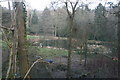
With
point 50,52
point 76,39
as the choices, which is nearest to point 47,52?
point 50,52

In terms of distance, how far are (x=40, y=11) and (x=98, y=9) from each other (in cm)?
150

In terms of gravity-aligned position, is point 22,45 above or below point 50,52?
above

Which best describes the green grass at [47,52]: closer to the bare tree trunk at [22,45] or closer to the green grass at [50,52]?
the green grass at [50,52]

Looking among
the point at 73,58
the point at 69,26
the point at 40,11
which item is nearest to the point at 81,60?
the point at 73,58

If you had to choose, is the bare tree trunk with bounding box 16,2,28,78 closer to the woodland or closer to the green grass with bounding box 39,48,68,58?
the woodland

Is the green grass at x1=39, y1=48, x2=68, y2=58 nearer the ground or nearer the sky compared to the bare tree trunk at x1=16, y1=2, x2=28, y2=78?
nearer the ground

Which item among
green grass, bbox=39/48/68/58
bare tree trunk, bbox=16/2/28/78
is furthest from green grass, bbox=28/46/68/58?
bare tree trunk, bbox=16/2/28/78

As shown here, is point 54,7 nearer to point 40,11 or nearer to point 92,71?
point 40,11

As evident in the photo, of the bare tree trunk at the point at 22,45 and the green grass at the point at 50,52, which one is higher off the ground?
the bare tree trunk at the point at 22,45

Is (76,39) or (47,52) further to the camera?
(76,39)

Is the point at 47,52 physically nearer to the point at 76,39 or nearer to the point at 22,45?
the point at 76,39

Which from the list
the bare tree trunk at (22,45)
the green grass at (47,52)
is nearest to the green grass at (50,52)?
the green grass at (47,52)

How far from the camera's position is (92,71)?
3.95 meters

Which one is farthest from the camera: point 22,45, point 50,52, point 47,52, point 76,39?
point 76,39
